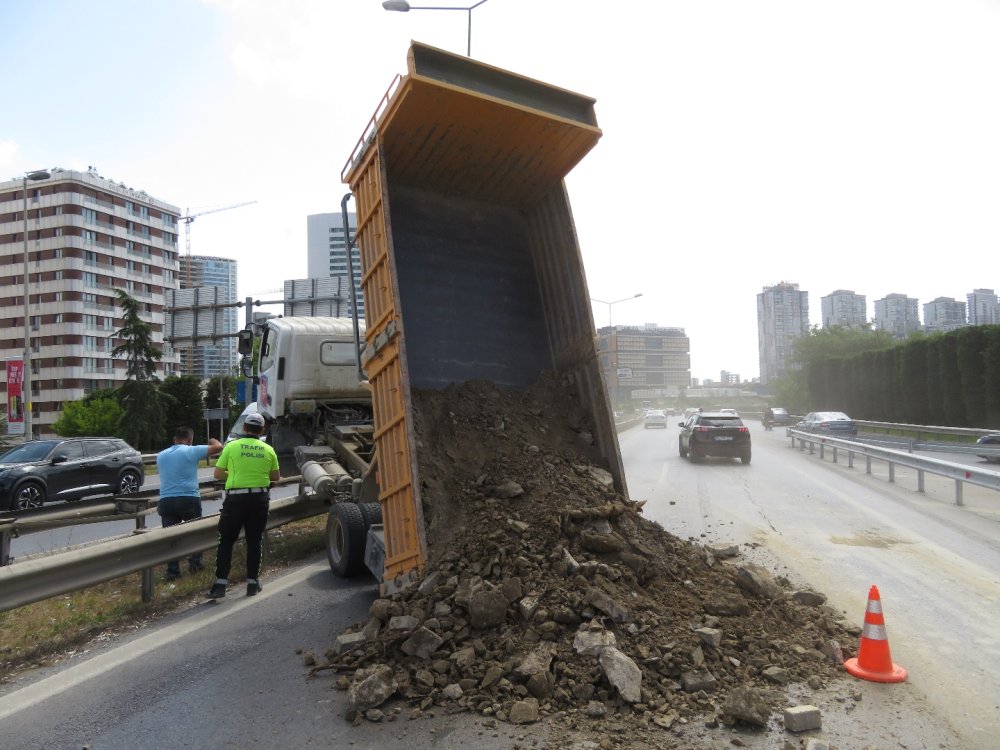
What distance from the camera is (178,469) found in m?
7.31

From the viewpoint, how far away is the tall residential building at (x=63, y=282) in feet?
238

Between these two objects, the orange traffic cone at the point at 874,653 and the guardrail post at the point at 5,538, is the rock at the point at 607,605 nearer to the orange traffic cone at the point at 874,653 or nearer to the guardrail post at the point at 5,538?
the orange traffic cone at the point at 874,653

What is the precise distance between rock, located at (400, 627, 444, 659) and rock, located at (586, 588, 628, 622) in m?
0.91

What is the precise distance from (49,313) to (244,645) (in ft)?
273

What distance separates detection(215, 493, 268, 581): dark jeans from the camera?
6273 mm

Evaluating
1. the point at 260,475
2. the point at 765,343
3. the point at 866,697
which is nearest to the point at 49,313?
the point at 260,475

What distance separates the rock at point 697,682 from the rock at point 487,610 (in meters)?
1.06

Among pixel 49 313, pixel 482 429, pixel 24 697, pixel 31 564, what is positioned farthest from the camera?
pixel 49 313

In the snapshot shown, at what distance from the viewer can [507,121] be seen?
6164mm

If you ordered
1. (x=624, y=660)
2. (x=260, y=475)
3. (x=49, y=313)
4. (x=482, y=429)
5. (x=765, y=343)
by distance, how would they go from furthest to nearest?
(x=765, y=343)
(x=49, y=313)
(x=260, y=475)
(x=482, y=429)
(x=624, y=660)

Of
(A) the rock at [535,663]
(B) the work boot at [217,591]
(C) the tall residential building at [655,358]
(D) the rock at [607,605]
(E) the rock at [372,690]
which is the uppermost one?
(C) the tall residential building at [655,358]

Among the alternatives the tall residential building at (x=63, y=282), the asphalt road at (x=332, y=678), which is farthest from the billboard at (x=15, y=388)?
the asphalt road at (x=332, y=678)

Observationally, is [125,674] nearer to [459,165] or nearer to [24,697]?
[24,697]

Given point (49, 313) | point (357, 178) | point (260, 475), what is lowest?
point (260, 475)
